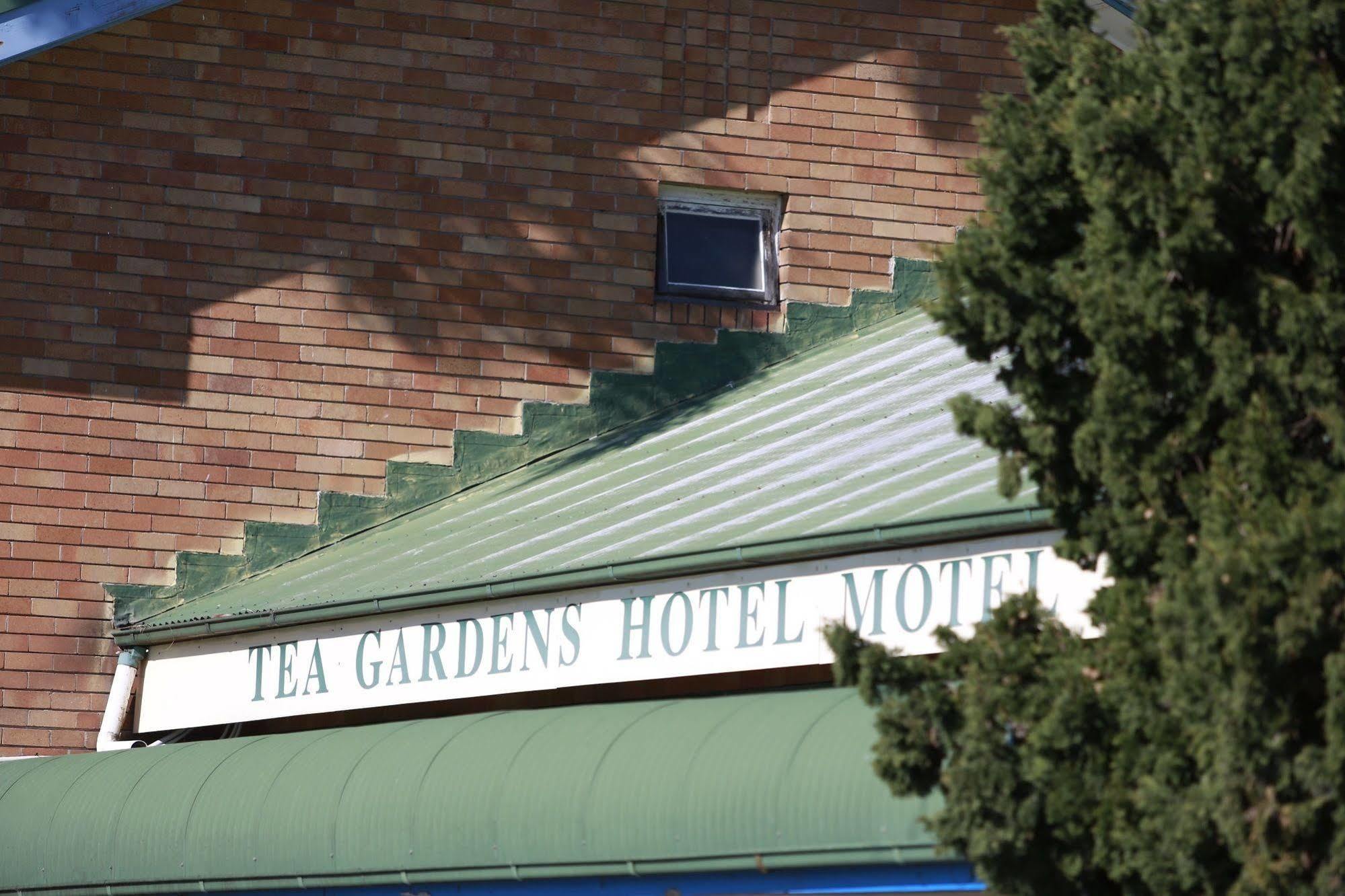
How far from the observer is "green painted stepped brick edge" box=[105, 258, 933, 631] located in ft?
37.0

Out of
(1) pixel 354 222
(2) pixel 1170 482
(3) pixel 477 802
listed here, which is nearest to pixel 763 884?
(3) pixel 477 802

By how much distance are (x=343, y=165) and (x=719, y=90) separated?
2312 mm

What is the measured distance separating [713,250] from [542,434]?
156 centimetres

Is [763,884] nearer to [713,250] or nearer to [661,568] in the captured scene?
[661,568]

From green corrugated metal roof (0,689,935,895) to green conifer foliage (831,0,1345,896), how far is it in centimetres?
92

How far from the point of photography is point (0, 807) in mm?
9820

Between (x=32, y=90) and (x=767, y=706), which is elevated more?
(x=32, y=90)

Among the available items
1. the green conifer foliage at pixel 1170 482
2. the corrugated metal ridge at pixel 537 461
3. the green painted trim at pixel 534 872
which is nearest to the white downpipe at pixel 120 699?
the corrugated metal ridge at pixel 537 461

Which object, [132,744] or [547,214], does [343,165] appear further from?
[132,744]

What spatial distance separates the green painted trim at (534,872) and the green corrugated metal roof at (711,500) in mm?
1281

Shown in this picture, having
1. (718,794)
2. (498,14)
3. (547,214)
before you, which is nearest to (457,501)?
(547,214)

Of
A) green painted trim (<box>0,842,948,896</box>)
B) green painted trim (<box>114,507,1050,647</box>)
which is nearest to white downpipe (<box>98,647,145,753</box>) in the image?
green painted trim (<box>114,507,1050,647</box>)

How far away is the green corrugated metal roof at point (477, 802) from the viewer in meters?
6.56

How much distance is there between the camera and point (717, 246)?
1256 cm
